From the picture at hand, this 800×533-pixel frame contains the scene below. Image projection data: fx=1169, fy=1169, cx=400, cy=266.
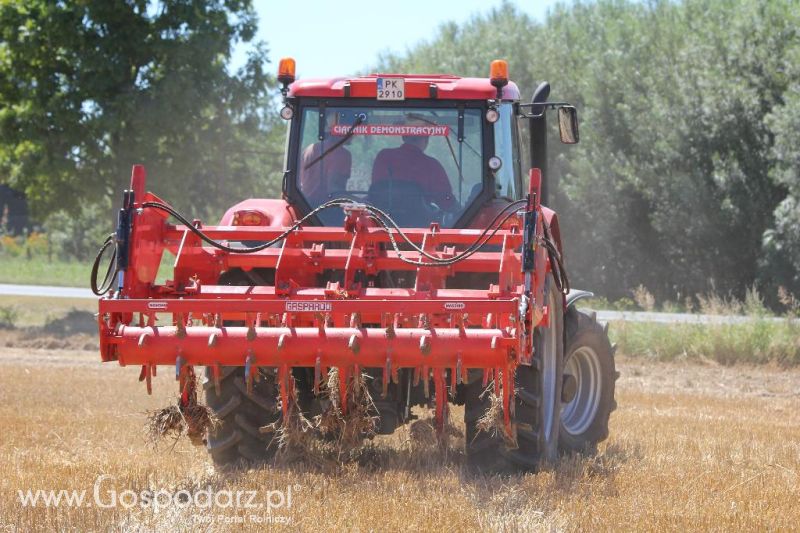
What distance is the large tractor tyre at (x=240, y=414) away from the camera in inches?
248

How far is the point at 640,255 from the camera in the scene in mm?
26266

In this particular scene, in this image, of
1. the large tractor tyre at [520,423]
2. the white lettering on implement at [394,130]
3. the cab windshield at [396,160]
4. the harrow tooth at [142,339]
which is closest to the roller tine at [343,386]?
the large tractor tyre at [520,423]

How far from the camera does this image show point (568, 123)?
7.43 meters

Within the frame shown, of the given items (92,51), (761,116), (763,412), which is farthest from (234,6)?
(763,412)

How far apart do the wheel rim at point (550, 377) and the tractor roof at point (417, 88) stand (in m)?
1.36

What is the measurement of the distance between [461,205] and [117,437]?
296 cm

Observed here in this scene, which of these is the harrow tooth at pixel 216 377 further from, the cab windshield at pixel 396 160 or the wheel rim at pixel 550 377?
the wheel rim at pixel 550 377

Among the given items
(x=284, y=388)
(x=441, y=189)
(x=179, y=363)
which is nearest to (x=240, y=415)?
(x=284, y=388)

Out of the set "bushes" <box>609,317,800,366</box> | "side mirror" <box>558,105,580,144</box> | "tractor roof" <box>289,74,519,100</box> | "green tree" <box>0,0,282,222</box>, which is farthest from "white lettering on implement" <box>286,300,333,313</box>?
"green tree" <box>0,0,282,222</box>

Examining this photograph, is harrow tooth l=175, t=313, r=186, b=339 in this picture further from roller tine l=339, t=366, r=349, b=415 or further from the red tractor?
roller tine l=339, t=366, r=349, b=415

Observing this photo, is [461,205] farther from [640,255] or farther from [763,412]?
[640,255]

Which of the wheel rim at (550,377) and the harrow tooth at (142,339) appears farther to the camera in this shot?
the wheel rim at (550,377)

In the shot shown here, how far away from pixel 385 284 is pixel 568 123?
1.71 m

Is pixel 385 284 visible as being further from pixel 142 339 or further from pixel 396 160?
pixel 142 339
